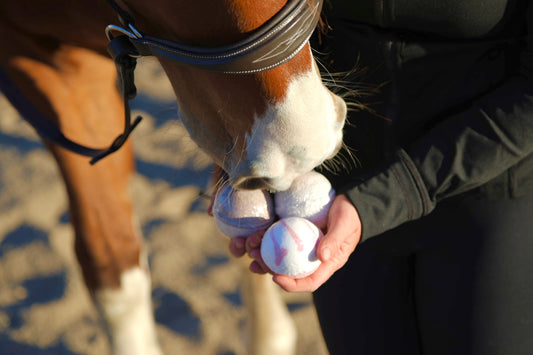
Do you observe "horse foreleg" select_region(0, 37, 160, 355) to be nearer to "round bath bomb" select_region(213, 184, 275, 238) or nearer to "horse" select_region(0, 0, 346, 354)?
"horse" select_region(0, 0, 346, 354)

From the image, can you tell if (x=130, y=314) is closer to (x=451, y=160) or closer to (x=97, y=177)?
(x=97, y=177)

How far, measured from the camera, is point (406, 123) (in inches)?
44.9

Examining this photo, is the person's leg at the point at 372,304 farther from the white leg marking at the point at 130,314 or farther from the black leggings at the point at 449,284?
the white leg marking at the point at 130,314

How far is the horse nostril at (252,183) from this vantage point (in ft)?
3.46

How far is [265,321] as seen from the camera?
6.88ft

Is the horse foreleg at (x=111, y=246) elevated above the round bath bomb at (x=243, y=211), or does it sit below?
below

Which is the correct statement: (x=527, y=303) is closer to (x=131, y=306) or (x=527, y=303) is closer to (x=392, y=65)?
(x=392, y=65)

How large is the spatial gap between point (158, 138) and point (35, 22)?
1493mm

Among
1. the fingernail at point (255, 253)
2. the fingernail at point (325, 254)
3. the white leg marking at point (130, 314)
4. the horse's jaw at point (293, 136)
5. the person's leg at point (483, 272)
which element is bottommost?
the white leg marking at point (130, 314)

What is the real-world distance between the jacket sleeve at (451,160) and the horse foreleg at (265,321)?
3.48 ft

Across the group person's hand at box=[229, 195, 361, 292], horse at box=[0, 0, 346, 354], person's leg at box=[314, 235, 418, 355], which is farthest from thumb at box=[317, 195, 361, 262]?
person's leg at box=[314, 235, 418, 355]

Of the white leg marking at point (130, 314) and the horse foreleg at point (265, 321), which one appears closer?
the white leg marking at point (130, 314)

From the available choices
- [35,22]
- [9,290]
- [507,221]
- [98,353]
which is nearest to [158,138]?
[9,290]

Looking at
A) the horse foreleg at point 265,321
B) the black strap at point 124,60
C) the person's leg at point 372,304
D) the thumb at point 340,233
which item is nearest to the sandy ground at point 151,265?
the horse foreleg at point 265,321
